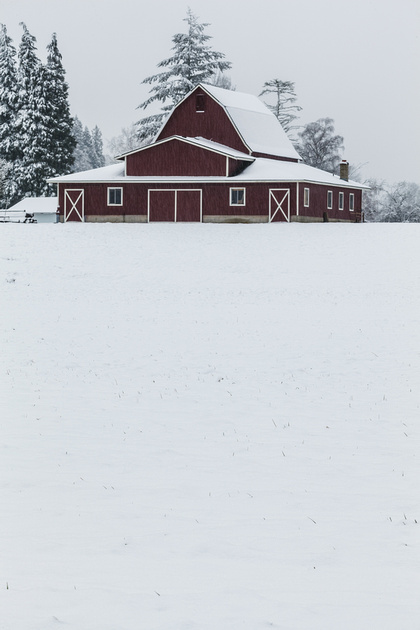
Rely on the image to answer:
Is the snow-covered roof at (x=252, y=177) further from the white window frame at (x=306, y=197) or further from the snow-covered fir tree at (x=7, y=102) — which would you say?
the snow-covered fir tree at (x=7, y=102)

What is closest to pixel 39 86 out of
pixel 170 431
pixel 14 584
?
pixel 170 431

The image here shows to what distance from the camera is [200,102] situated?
5388 cm

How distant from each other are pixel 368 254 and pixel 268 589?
31.4m

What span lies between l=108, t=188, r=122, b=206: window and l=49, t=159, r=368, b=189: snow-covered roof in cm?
64

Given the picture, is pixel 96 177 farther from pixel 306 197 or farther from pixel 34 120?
pixel 34 120

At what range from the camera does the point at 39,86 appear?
6644 centimetres

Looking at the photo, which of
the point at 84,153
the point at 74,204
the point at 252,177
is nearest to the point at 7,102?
the point at 74,204

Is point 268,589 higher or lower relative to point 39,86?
lower

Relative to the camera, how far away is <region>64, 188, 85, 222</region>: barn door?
5353 cm

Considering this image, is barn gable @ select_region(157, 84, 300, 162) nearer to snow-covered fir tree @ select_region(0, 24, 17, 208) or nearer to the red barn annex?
the red barn annex

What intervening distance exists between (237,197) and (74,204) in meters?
10.0

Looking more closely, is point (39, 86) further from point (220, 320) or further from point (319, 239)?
point (220, 320)

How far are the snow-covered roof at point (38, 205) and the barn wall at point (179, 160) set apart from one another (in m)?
21.0

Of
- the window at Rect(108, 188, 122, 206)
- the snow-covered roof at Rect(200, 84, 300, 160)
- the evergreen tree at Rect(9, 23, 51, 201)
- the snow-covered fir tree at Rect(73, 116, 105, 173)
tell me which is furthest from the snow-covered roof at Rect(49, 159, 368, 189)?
the snow-covered fir tree at Rect(73, 116, 105, 173)
